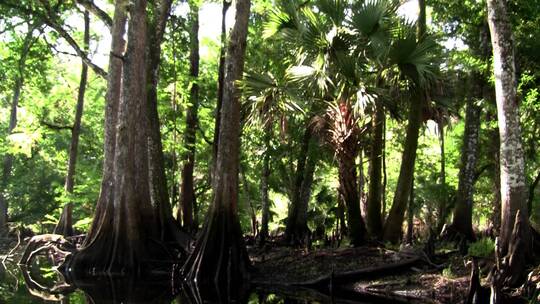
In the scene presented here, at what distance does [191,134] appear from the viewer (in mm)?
21547

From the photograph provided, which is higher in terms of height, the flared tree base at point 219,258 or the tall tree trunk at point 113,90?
the tall tree trunk at point 113,90

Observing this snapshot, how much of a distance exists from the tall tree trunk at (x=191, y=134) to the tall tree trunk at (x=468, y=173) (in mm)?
8882

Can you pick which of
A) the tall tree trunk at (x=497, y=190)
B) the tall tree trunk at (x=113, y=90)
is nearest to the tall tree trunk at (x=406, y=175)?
the tall tree trunk at (x=497, y=190)

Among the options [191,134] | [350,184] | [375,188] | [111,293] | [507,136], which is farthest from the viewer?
[191,134]

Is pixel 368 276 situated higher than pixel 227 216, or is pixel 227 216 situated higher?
pixel 227 216

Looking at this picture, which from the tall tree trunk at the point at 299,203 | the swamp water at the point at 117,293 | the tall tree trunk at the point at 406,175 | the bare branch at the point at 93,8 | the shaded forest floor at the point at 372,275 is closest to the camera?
the swamp water at the point at 117,293

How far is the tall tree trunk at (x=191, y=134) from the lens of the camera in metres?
19.9

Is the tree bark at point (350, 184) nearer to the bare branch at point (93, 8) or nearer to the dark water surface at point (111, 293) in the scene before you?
the dark water surface at point (111, 293)

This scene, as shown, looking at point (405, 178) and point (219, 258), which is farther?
point (405, 178)

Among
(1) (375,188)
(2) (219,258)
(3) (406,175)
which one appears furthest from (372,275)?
(2) (219,258)

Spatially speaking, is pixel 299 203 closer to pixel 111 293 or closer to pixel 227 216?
pixel 227 216

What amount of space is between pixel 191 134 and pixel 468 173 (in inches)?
411

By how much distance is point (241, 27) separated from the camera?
44.5 feet

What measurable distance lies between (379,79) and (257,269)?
17.0ft
